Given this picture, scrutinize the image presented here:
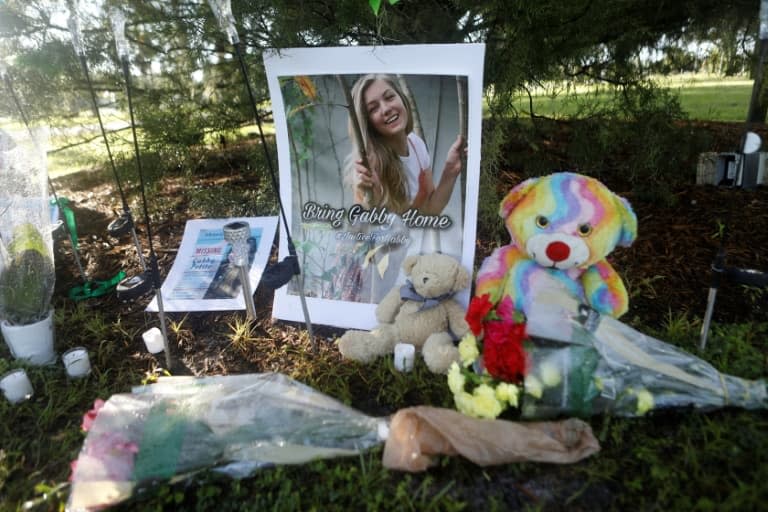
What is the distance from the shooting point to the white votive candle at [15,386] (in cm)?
163

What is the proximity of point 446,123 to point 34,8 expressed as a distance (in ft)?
6.62

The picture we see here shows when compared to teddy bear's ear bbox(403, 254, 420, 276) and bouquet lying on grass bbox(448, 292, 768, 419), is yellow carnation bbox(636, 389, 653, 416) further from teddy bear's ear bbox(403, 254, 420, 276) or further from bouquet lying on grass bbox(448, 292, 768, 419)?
teddy bear's ear bbox(403, 254, 420, 276)

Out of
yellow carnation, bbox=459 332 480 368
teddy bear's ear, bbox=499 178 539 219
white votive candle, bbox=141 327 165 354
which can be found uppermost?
teddy bear's ear, bbox=499 178 539 219

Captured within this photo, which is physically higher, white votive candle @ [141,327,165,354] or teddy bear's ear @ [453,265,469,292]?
teddy bear's ear @ [453,265,469,292]

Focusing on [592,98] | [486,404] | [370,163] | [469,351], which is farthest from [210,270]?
[592,98]

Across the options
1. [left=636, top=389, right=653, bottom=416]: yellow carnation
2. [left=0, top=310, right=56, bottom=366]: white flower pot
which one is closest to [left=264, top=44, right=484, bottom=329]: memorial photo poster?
[left=636, top=389, right=653, bottom=416]: yellow carnation

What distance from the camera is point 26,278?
1.81 meters

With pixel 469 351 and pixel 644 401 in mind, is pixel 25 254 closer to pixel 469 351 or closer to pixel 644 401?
pixel 469 351

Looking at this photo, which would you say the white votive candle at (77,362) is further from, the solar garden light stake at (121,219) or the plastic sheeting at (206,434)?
the plastic sheeting at (206,434)

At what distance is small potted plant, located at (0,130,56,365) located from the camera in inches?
70.4

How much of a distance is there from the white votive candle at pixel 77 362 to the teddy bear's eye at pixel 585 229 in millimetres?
1704

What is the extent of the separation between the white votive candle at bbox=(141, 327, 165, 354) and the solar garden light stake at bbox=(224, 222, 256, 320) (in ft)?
1.11

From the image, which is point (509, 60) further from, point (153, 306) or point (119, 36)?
point (153, 306)

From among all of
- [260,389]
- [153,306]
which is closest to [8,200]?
[153,306]
